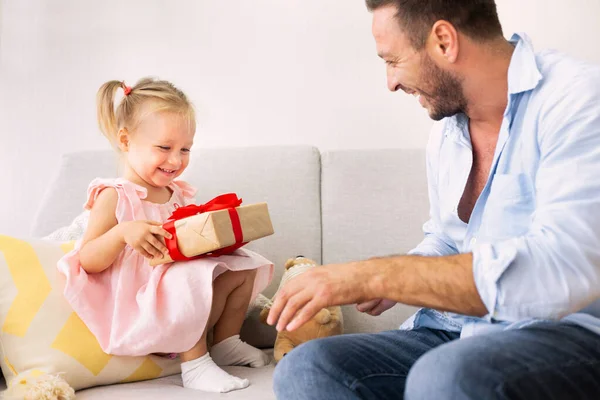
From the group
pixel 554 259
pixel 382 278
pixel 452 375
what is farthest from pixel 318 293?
pixel 554 259

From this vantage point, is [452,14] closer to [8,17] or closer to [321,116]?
[321,116]

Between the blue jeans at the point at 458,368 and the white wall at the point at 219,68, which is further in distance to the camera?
Result: the white wall at the point at 219,68

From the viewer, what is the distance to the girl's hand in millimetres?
1580

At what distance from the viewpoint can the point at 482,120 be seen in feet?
4.68

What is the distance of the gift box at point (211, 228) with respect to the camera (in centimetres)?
150

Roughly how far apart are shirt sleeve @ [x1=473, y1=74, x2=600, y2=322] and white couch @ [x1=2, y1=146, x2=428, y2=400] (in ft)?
3.05

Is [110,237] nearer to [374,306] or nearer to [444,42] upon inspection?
[374,306]

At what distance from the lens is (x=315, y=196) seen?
2088 mm

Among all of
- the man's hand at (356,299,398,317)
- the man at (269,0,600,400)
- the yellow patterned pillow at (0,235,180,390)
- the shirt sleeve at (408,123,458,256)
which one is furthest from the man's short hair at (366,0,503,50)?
the yellow patterned pillow at (0,235,180,390)

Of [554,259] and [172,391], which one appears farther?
[172,391]

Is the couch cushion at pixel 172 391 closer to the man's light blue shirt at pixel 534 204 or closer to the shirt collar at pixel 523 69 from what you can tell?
the man's light blue shirt at pixel 534 204

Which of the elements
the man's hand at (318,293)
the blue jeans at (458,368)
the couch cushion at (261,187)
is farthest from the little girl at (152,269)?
the man's hand at (318,293)

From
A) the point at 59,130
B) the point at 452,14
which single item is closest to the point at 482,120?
the point at 452,14

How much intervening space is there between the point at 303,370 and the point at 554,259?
457 mm
